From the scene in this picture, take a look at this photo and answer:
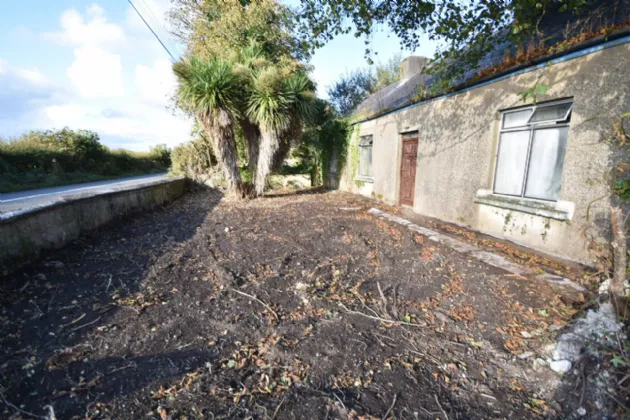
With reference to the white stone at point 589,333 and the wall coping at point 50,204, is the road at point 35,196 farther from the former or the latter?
the white stone at point 589,333

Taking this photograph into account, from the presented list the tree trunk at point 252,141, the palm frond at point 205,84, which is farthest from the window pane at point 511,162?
the tree trunk at point 252,141

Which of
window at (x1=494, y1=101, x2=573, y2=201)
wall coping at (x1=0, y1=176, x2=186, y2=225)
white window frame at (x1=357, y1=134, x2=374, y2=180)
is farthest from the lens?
white window frame at (x1=357, y1=134, x2=374, y2=180)

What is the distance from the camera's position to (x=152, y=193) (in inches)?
282

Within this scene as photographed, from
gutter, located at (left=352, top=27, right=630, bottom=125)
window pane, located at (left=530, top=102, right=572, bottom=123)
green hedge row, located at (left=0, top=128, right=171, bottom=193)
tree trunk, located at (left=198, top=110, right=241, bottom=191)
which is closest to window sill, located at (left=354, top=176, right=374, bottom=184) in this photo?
gutter, located at (left=352, top=27, right=630, bottom=125)

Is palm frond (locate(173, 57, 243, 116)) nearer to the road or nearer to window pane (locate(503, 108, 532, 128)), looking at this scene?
the road

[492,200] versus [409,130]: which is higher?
[409,130]

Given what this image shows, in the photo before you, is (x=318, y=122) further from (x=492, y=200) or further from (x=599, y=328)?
(x=599, y=328)

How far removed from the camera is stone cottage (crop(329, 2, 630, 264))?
11.5 ft

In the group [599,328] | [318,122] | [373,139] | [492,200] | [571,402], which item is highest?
[318,122]

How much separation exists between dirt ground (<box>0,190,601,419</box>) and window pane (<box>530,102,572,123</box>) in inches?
104

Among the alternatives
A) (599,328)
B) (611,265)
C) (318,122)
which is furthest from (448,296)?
(318,122)

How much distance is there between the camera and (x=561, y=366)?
77.0 inches

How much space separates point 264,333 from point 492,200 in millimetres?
4879

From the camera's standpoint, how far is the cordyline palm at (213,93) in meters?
7.18
